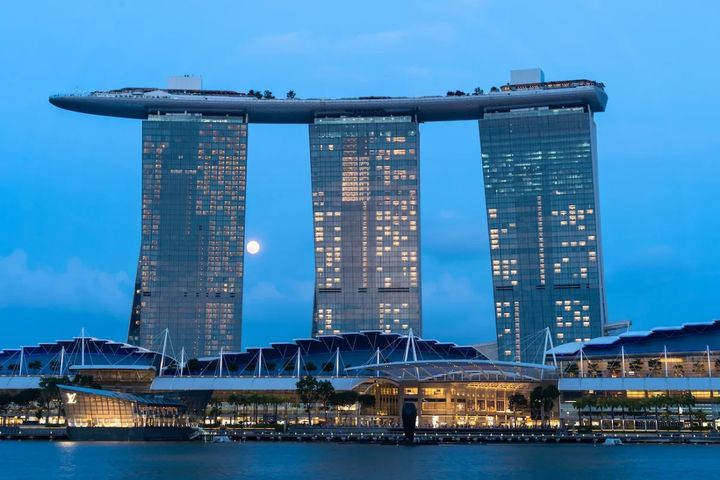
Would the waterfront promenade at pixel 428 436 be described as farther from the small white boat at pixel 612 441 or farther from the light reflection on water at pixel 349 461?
the light reflection on water at pixel 349 461

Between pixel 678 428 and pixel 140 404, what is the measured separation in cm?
9628

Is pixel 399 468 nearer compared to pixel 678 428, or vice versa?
pixel 399 468

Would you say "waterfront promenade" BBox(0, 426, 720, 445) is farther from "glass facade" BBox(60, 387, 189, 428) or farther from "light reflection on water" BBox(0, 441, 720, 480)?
"light reflection on water" BBox(0, 441, 720, 480)

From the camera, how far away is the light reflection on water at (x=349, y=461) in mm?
105125

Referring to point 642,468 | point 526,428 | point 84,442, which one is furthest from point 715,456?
point 84,442

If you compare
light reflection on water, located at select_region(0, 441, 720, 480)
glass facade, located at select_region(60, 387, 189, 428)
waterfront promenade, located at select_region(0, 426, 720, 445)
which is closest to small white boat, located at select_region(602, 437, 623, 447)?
waterfront promenade, located at select_region(0, 426, 720, 445)

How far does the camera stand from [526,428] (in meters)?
184

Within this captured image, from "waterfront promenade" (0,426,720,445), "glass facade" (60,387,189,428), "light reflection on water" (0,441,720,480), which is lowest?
"light reflection on water" (0,441,720,480)

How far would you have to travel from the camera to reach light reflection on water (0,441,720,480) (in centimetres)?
10512

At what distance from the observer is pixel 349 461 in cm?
12169

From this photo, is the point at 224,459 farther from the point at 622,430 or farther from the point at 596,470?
the point at 622,430

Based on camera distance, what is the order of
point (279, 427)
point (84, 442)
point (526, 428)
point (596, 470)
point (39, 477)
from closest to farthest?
point (39, 477), point (596, 470), point (84, 442), point (526, 428), point (279, 427)

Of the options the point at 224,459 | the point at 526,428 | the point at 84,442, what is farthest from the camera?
the point at 526,428

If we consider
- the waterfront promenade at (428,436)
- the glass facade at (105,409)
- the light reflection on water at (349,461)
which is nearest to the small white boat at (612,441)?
the waterfront promenade at (428,436)
